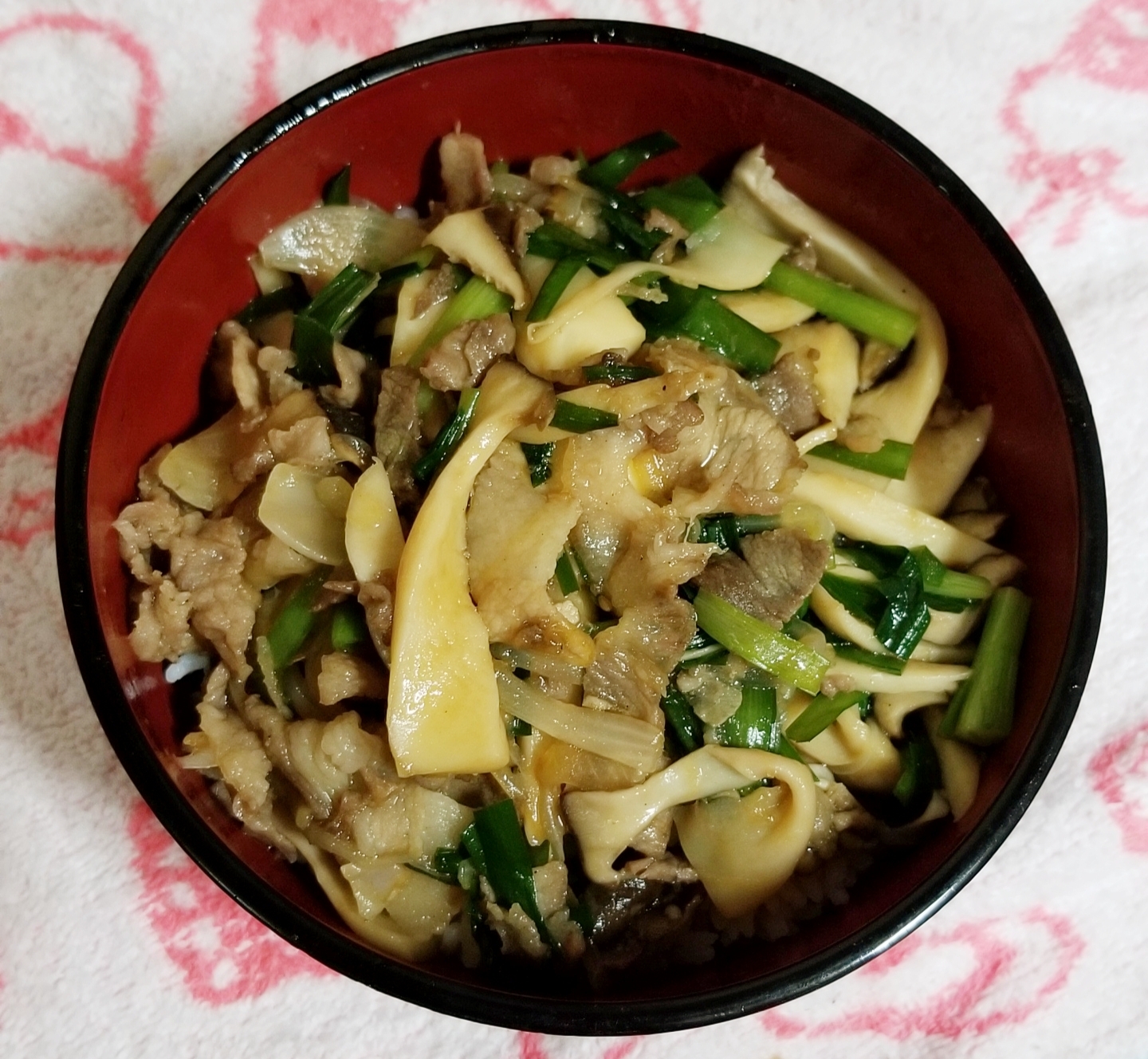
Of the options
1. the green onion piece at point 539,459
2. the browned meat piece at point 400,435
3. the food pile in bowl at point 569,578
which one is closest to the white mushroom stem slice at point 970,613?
the food pile in bowl at point 569,578

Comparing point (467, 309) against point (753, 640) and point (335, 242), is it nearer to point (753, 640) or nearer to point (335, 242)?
point (335, 242)

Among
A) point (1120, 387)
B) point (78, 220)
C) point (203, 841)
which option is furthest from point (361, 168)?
point (1120, 387)

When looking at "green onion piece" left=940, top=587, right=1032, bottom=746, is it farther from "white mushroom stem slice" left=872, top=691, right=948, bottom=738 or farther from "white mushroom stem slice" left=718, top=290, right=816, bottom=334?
"white mushroom stem slice" left=718, top=290, right=816, bottom=334

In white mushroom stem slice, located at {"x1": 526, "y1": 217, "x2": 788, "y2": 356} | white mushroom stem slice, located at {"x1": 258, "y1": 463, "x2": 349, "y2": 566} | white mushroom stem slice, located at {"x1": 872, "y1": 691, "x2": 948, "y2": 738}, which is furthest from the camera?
white mushroom stem slice, located at {"x1": 872, "y1": 691, "x2": 948, "y2": 738}

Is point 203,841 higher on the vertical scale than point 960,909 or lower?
lower

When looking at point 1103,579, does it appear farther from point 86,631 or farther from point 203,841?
point 86,631

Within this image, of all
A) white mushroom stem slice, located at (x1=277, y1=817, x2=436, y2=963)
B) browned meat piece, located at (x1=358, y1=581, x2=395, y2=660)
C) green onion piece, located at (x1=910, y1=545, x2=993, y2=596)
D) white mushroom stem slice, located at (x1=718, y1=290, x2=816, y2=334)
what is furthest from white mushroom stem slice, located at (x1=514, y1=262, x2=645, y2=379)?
white mushroom stem slice, located at (x1=277, y1=817, x2=436, y2=963)
